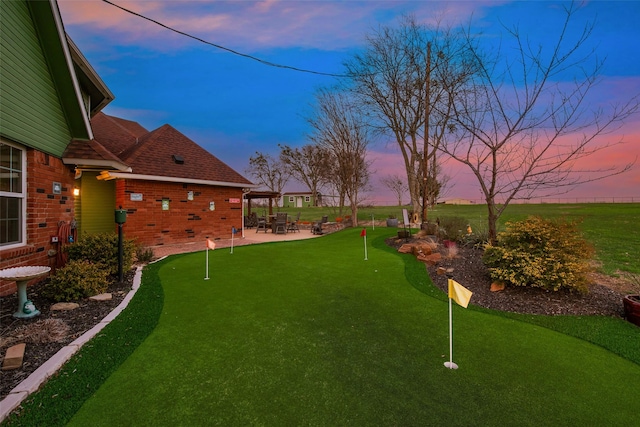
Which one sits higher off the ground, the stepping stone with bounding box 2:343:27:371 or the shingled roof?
the shingled roof

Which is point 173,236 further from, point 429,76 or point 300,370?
point 429,76

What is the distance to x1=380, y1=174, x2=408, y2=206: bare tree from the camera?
4506 centimetres

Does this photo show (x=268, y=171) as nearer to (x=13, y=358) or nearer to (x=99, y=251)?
(x=99, y=251)

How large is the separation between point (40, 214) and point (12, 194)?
0.77 metres

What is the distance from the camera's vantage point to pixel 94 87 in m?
9.08

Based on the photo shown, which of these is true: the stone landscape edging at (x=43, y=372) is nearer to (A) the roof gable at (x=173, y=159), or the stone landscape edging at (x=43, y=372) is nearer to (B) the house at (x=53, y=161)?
(B) the house at (x=53, y=161)

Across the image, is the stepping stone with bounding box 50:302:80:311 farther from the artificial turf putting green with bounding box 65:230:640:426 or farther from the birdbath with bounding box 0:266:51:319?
the artificial turf putting green with bounding box 65:230:640:426

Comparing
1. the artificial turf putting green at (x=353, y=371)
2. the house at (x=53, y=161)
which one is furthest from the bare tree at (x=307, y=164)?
the artificial turf putting green at (x=353, y=371)

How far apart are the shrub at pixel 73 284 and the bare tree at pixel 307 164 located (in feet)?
85.8

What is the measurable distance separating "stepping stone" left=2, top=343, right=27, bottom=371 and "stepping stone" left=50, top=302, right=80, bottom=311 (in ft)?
5.19

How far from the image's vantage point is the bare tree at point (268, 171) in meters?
40.6

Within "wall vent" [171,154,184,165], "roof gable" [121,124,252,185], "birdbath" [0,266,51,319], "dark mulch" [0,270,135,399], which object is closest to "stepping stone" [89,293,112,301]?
"dark mulch" [0,270,135,399]

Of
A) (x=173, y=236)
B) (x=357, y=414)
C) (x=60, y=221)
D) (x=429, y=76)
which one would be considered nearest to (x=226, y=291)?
(x=357, y=414)

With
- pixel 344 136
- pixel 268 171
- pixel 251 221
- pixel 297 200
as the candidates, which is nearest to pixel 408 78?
pixel 344 136
